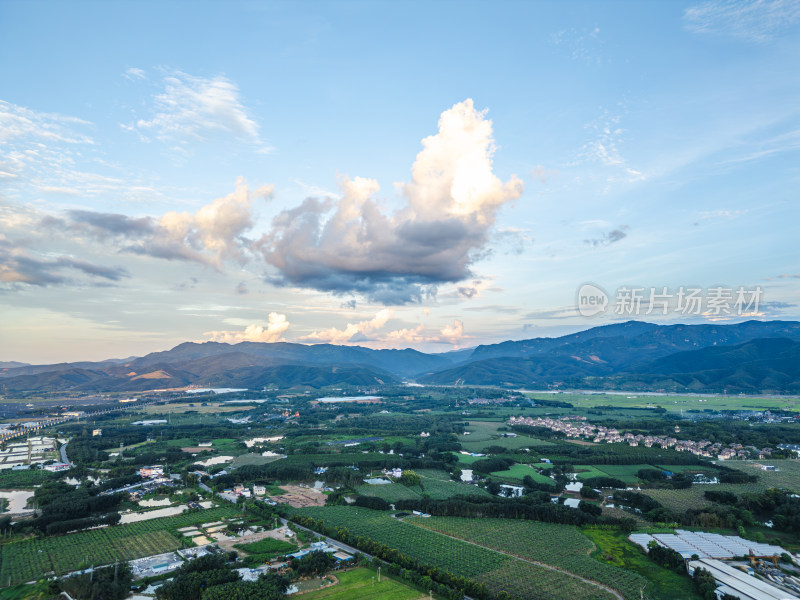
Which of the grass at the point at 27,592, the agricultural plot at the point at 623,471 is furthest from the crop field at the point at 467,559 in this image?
the agricultural plot at the point at 623,471

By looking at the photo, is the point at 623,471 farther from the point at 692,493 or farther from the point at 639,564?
the point at 639,564

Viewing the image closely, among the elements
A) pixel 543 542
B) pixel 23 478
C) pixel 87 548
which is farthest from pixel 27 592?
pixel 23 478

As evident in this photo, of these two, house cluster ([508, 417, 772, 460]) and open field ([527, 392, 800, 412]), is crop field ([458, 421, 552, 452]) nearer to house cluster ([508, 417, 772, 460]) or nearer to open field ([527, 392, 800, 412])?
house cluster ([508, 417, 772, 460])

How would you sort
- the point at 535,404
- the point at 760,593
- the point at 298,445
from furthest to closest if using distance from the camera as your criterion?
the point at 535,404, the point at 298,445, the point at 760,593

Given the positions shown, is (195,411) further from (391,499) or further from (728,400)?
(728,400)

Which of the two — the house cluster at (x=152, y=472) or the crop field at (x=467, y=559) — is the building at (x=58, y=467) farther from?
the crop field at (x=467, y=559)

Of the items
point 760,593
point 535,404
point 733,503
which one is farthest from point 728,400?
point 760,593
